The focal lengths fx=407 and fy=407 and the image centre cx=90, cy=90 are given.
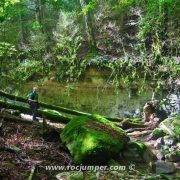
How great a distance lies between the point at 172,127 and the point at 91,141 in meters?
5.98

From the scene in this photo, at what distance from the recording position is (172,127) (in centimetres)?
1591

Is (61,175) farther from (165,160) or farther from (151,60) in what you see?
(151,60)

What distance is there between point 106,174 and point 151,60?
1268cm

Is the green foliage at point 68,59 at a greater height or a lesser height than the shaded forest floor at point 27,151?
greater

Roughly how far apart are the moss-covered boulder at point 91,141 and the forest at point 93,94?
3cm

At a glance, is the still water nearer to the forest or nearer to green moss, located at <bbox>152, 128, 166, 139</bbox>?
the forest

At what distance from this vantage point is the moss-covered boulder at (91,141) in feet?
35.0

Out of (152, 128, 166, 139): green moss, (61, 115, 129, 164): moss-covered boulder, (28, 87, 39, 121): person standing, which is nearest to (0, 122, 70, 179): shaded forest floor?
(61, 115, 129, 164): moss-covered boulder

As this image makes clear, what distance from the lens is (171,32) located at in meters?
22.0

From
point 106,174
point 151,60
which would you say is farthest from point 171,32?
point 106,174

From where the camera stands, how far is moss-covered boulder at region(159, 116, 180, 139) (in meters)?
Result: 15.5

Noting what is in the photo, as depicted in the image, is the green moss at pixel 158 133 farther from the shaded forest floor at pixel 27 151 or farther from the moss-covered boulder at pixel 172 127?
the shaded forest floor at pixel 27 151

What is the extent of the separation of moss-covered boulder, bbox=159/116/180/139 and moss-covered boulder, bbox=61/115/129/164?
150 inches

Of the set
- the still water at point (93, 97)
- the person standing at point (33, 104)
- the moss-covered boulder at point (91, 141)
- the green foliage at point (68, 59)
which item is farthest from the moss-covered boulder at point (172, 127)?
the green foliage at point (68, 59)
